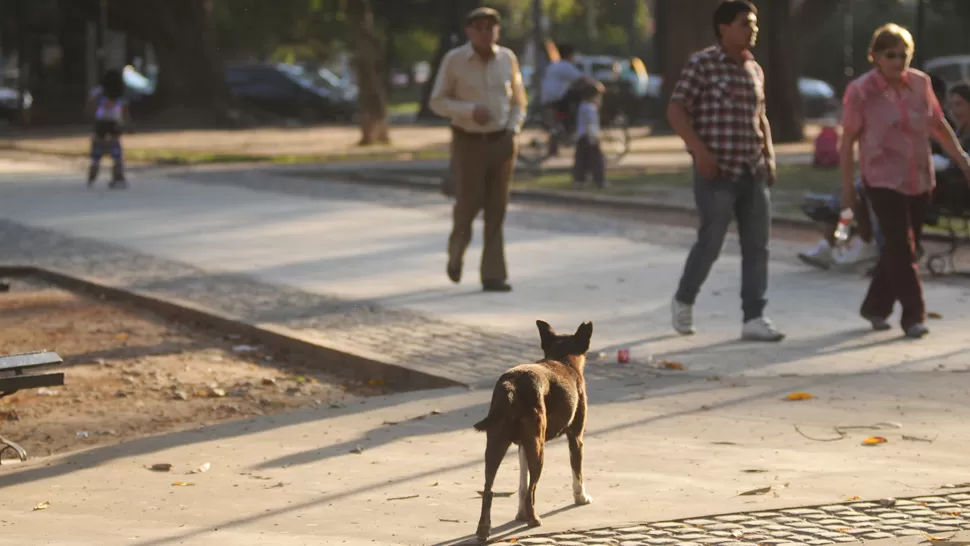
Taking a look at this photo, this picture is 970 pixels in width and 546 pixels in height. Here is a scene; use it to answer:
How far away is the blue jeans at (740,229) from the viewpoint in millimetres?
9289

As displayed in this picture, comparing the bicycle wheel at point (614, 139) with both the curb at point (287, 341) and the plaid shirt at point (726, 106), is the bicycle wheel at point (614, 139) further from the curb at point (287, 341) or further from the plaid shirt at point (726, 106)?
the plaid shirt at point (726, 106)

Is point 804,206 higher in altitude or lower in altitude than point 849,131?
lower

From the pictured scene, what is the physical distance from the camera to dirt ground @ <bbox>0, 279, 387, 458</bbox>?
7738 mm

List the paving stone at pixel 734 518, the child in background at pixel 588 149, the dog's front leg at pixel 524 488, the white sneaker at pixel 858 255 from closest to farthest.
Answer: the dog's front leg at pixel 524 488 < the paving stone at pixel 734 518 < the white sneaker at pixel 858 255 < the child in background at pixel 588 149

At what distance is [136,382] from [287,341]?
108cm

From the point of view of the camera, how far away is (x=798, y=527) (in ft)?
17.9

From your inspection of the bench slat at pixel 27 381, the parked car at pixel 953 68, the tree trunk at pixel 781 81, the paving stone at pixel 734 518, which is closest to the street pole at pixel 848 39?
the parked car at pixel 953 68

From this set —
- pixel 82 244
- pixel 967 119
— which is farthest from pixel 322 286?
pixel 967 119

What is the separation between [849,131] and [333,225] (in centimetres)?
758

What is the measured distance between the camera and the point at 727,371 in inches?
333

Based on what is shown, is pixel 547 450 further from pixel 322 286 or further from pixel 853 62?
pixel 853 62

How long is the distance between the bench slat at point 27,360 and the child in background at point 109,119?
1438cm

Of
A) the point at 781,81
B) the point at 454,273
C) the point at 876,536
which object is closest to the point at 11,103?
the point at 781,81

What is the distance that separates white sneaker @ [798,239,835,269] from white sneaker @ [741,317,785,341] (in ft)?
10.1
